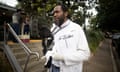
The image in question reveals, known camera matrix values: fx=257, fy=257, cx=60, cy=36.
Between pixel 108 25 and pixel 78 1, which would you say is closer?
pixel 78 1

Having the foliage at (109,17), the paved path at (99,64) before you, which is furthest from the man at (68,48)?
the foliage at (109,17)

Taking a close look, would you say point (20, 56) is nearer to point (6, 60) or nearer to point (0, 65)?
point (6, 60)

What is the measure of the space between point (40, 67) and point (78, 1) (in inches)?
514

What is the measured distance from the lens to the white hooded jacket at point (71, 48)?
2766 millimetres

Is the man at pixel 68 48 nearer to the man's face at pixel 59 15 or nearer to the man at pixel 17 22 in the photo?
the man's face at pixel 59 15

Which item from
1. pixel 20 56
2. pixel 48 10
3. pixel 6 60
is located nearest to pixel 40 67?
pixel 20 56

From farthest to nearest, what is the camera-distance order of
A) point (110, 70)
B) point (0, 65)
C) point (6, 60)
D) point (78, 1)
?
point (78, 1), point (110, 70), point (6, 60), point (0, 65)

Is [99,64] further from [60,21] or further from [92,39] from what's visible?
[92,39]

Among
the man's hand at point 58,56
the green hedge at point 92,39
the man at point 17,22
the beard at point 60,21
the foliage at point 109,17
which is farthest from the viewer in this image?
the foliage at point 109,17

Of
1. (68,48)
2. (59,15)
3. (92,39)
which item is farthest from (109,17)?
(68,48)

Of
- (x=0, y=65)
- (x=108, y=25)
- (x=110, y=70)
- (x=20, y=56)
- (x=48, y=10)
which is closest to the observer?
(x=0, y=65)

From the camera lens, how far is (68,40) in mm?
2799

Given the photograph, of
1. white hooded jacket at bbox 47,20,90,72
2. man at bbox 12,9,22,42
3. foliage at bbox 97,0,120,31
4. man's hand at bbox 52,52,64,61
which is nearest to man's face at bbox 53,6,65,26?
white hooded jacket at bbox 47,20,90,72

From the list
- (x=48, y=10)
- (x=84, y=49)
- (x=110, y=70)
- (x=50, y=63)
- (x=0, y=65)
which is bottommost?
(x=110, y=70)
